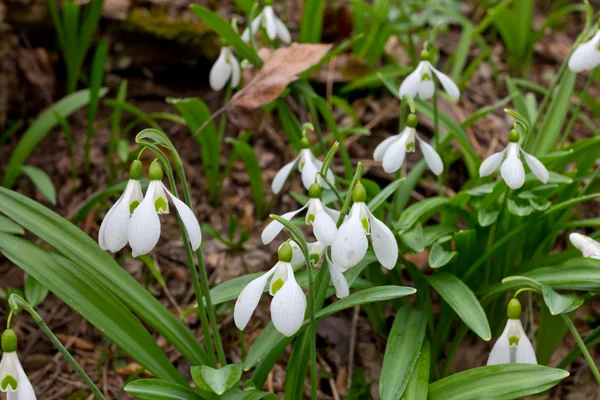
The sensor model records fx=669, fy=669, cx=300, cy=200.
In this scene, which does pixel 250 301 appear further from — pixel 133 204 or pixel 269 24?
pixel 269 24

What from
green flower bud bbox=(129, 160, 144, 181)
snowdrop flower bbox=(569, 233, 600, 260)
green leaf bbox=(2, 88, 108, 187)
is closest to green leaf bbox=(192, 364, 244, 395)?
green flower bud bbox=(129, 160, 144, 181)

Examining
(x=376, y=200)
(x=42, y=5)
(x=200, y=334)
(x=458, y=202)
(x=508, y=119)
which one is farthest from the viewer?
(x=508, y=119)

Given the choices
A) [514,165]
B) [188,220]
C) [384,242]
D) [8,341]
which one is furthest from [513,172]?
[8,341]

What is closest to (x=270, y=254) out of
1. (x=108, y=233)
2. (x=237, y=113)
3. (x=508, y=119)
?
(x=237, y=113)

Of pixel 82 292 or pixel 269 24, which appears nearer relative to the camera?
pixel 82 292

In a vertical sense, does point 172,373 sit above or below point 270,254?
Answer: above

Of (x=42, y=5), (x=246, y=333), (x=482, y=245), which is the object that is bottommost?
(x=246, y=333)

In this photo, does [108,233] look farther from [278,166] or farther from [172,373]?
[278,166]

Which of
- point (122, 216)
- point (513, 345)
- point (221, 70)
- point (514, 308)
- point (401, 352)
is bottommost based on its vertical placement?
point (401, 352)
